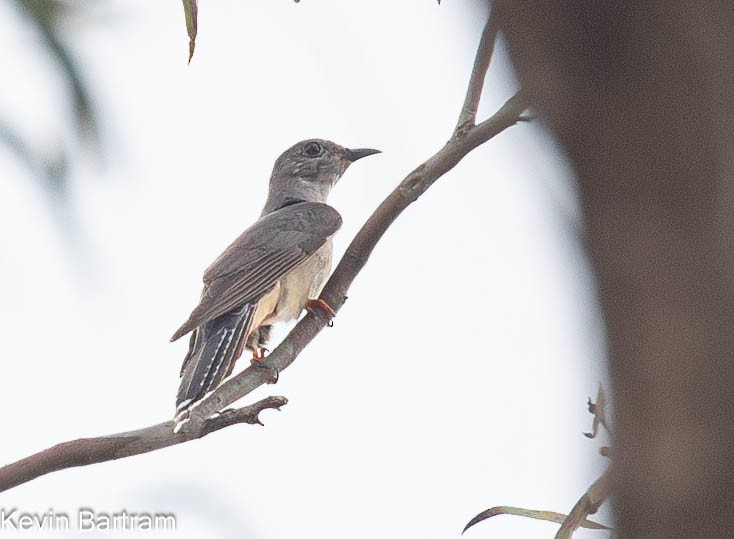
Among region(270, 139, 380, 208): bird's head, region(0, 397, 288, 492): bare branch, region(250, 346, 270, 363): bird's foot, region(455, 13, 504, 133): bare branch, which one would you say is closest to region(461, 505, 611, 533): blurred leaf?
region(0, 397, 288, 492): bare branch

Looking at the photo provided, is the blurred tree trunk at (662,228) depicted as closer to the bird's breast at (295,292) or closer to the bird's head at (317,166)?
the bird's breast at (295,292)

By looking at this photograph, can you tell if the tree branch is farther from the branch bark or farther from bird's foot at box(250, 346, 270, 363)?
bird's foot at box(250, 346, 270, 363)

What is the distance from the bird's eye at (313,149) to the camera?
799 cm

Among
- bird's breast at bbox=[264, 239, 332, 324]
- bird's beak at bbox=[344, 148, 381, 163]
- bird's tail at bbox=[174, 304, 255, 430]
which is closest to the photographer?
bird's tail at bbox=[174, 304, 255, 430]

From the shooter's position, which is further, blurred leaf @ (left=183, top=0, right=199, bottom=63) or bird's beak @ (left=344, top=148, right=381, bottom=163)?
bird's beak @ (left=344, top=148, right=381, bottom=163)

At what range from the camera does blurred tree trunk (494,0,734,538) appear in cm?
107

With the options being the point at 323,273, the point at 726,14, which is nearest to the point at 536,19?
the point at 726,14

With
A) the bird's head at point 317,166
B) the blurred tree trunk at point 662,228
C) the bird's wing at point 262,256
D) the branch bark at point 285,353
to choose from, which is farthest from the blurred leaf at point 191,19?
the bird's head at point 317,166

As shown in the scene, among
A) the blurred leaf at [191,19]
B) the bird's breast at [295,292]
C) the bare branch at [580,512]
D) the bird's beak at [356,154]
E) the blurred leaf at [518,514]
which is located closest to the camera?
the bare branch at [580,512]

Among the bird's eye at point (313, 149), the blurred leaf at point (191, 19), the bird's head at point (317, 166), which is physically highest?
the bird's eye at point (313, 149)

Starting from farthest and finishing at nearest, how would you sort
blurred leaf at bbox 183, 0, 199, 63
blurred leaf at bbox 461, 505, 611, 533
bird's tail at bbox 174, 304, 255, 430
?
bird's tail at bbox 174, 304, 255, 430, blurred leaf at bbox 461, 505, 611, 533, blurred leaf at bbox 183, 0, 199, 63

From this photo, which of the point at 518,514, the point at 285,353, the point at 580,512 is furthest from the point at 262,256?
the point at 580,512

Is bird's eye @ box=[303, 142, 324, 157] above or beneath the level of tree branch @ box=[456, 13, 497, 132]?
above

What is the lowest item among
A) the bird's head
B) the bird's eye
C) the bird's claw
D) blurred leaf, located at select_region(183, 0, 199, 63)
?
the bird's claw
